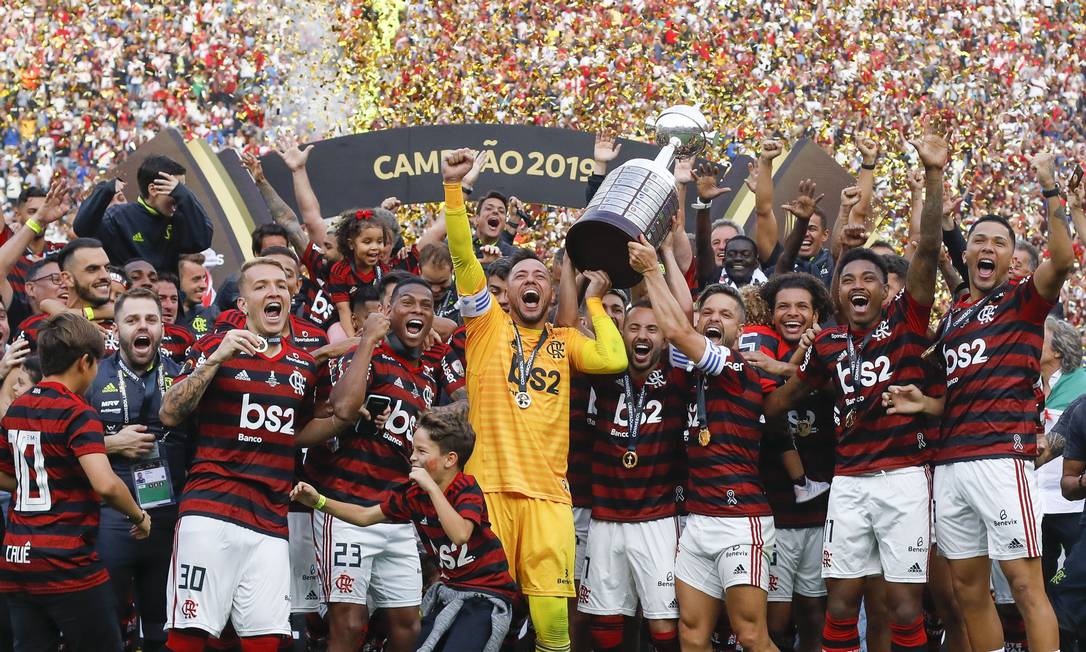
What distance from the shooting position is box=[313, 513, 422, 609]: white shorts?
276 inches

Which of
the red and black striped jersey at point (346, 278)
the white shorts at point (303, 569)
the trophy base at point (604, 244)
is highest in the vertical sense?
the red and black striped jersey at point (346, 278)

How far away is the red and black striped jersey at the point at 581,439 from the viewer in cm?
741

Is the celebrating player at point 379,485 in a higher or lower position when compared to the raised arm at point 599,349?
lower

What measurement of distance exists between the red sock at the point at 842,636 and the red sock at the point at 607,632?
1.11m

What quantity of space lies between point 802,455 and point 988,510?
1.29 metres

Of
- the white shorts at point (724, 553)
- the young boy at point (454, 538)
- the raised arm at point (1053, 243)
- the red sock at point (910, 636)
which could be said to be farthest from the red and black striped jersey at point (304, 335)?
the raised arm at point (1053, 243)

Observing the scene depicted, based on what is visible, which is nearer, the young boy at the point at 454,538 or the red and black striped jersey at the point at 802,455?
the young boy at the point at 454,538

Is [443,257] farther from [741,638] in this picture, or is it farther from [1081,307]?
[1081,307]

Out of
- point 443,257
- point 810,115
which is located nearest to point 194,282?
point 443,257

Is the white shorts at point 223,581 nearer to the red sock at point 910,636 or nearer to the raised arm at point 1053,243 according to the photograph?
the red sock at point 910,636

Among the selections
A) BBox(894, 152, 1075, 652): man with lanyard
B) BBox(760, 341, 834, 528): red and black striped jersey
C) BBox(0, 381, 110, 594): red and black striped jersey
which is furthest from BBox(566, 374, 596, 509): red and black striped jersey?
BBox(0, 381, 110, 594): red and black striped jersey

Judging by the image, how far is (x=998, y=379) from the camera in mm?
6648

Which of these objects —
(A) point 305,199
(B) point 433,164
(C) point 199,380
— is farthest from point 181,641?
(B) point 433,164

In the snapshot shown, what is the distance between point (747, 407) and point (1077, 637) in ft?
7.29
